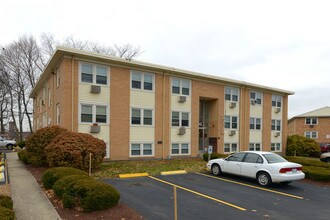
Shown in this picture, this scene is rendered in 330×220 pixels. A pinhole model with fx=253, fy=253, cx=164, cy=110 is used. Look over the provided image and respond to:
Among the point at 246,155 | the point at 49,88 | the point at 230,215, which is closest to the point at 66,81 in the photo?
the point at 49,88

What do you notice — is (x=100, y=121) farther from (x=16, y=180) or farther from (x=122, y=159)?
(x=16, y=180)

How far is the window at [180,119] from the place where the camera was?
2144 cm

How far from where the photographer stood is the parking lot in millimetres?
7434

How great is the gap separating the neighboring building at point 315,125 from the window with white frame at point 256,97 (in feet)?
83.5

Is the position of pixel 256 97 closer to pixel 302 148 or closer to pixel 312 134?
pixel 302 148

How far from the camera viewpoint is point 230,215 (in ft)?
23.8

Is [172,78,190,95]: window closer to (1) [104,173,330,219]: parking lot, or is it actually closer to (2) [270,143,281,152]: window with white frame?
(1) [104,173,330,219]: parking lot

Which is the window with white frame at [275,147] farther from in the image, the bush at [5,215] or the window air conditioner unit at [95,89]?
the bush at [5,215]

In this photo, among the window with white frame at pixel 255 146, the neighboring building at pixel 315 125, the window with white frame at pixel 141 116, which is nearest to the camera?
the window with white frame at pixel 141 116

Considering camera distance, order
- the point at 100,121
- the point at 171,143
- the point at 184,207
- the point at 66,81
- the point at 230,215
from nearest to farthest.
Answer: the point at 230,215 < the point at 184,207 < the point at 66,81 < the point at 100,121 < the point at 171,143

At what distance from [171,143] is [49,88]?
1166 centimetres

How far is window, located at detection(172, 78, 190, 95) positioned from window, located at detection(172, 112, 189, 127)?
5.94ft

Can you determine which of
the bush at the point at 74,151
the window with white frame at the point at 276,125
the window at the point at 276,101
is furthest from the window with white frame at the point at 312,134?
the bush at the point at 74,151

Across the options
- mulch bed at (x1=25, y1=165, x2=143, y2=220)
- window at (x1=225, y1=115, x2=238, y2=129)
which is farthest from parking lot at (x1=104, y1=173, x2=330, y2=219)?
window at (x1=225, y1=115, x2=238, y2=129)
